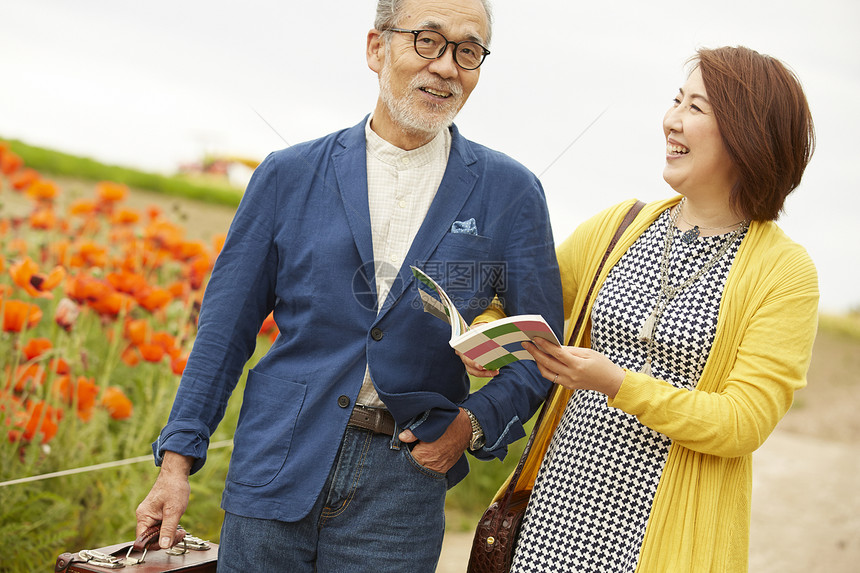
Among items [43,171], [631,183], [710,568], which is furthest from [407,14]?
[43,171]

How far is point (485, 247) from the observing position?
2.07m

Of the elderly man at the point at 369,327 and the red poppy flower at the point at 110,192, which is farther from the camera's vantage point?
the red poppy flower at the point at 110,192

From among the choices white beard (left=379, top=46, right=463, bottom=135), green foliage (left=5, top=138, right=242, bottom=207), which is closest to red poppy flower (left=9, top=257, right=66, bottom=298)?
white beard (left=379, top=46, right=463, bottom=135)

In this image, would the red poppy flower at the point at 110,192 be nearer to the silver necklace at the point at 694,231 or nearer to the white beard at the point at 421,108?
the white beard at the point at 421,108

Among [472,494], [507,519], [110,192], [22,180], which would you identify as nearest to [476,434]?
[507,519]

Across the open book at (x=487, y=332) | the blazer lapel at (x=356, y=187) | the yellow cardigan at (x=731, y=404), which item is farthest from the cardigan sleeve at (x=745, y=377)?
the blazer lapel at (x=356, y=187)

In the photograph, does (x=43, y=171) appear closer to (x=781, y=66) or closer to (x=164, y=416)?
(x=164, y=416)

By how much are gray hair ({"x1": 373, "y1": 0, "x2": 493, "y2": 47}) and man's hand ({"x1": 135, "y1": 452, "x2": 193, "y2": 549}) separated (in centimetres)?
111

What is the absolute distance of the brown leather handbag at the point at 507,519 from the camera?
6.86 ft

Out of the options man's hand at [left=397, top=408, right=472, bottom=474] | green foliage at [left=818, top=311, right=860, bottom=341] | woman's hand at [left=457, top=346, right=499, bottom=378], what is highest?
green foliage at [left=818, top=311, right=860, bottom=341]

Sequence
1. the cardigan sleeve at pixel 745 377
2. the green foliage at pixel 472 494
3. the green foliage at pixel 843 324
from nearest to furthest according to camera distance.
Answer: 1. the cardigan sleeve at pixel 745 377
2. the green foliage at pixel 472 494
3. the green foliage at pixel 843 324

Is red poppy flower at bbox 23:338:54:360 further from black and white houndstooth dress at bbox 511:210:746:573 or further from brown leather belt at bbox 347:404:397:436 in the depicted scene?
black and white houndstooth dress at bbox 511:210:746:573

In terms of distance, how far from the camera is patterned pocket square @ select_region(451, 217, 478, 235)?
205cm

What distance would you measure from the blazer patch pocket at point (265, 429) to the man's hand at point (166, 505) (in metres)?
0.13
